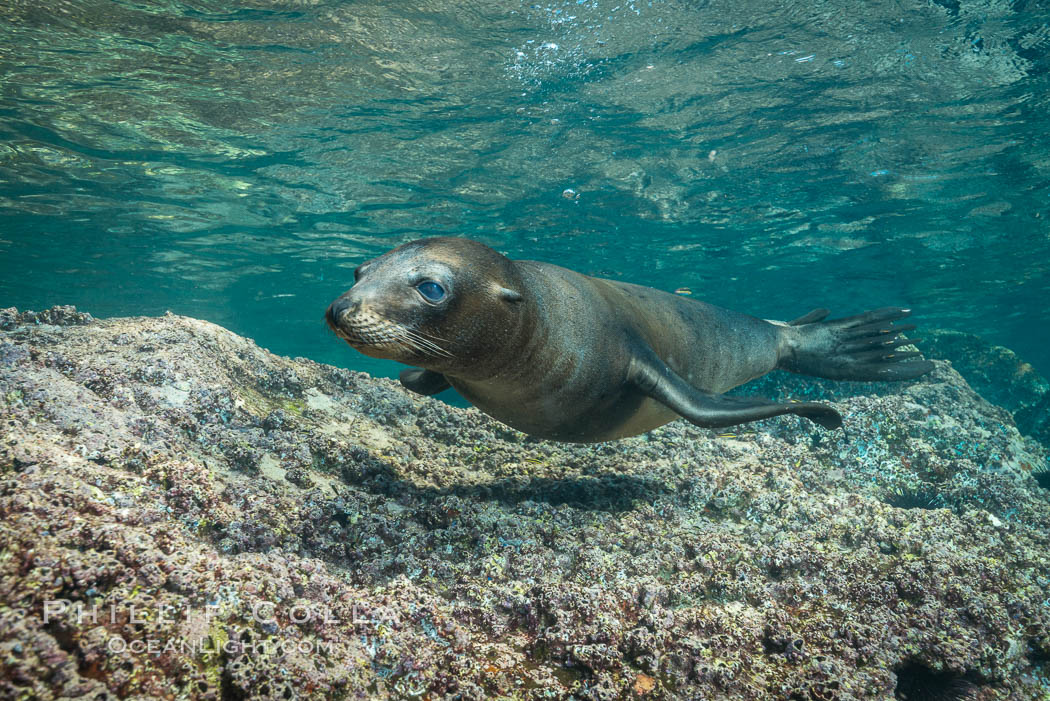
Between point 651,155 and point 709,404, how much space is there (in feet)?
34.7

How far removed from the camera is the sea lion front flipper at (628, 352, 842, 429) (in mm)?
3557

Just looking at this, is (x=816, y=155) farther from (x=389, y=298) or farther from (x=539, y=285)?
(x=389, y=298)

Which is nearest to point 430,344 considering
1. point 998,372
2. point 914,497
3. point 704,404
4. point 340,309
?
point 340,309

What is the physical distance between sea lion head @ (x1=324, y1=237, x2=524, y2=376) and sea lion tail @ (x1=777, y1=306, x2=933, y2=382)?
14.1ft

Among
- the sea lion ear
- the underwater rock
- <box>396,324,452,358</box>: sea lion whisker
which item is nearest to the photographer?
→ <box>396,324,452,358</box>: sea lion whisker

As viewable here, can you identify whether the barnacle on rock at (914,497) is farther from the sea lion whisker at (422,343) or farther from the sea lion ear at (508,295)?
the sea lion whisker at (422,343)

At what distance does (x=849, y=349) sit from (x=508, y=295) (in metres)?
4.88

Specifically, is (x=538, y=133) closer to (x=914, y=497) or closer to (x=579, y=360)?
(x=579, y=360)

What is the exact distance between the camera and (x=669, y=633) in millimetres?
2293

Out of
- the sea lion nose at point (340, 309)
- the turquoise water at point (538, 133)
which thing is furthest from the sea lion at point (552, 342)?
the turquoise water at point (538, 133)

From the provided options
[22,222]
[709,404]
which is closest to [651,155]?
[709,404]

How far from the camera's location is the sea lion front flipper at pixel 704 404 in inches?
140

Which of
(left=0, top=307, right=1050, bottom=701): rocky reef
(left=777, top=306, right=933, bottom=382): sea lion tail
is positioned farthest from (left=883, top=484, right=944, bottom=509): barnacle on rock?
(left=777, top=306, right=933, bottom=382): sea lion tail

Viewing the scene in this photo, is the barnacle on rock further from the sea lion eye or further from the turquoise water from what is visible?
the turquoise water
